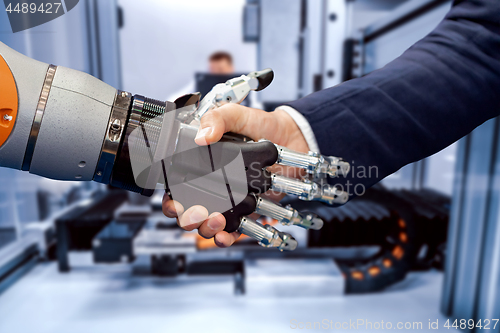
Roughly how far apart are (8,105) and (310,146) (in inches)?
15.9

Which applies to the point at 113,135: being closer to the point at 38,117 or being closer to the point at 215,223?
the point at 38,117

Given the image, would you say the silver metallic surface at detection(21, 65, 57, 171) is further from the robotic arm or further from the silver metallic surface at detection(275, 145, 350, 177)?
the silver metallic surface at detection(275, 145, 350, 177)

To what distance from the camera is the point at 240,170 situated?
0.38 metres

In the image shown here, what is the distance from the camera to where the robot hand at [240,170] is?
1.23ft

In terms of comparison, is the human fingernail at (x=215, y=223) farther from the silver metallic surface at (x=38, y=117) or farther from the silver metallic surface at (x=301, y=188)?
the silver metallic surface at (x=38, y=117)

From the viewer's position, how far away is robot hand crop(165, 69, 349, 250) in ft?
1.23

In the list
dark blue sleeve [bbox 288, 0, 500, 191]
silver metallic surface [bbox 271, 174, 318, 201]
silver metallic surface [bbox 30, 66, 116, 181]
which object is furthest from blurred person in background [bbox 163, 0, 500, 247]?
silver metallic surface [bbox 30, 66, 116, 181]

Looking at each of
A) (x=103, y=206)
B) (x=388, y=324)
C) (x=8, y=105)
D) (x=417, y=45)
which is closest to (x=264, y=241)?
(x=8, y=105)

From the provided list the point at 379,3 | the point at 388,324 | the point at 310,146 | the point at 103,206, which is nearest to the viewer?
the point at 310,146

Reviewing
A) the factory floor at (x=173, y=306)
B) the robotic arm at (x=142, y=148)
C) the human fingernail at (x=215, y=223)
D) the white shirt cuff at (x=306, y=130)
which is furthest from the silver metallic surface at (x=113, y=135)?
the factory floor at (x=173, y=306)

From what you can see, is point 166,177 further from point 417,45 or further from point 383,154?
point 417,45

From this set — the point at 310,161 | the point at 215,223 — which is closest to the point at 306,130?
the point at 310,161

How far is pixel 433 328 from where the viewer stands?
760 millimetres

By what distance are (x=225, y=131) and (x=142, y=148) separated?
0.40 feet
